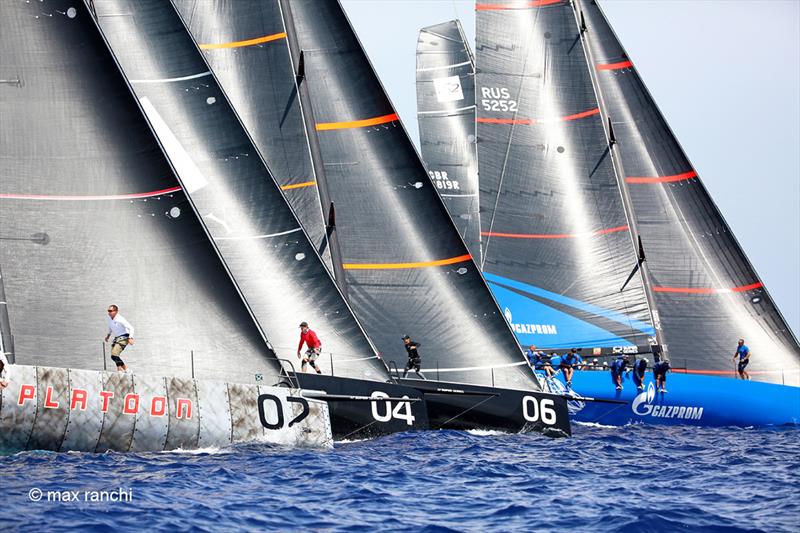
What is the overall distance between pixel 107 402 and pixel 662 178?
18165 millimetres

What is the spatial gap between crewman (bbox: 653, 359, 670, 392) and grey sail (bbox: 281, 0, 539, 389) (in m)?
4.49

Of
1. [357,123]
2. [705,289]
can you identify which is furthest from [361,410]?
[705,289]

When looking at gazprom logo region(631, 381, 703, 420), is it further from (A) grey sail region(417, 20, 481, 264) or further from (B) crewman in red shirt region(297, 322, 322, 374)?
(A) grey sail region(417, 20, 481, 264)

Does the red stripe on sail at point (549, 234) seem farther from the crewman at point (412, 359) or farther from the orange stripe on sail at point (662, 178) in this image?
the crewman at point (412, 359)

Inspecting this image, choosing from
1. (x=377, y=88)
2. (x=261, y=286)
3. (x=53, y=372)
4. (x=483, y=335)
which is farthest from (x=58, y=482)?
(x=377, y=88)

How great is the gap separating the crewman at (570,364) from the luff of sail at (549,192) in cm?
123

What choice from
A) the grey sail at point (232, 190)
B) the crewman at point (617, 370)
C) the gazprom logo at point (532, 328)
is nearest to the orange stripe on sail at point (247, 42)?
the grey sail at point (232, 190)

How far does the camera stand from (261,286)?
72.5 ft

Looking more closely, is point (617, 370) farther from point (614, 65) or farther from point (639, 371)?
point (614, 65)

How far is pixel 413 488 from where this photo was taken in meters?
15.0

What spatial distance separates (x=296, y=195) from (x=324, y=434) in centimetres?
794

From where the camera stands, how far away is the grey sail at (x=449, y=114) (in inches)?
1531

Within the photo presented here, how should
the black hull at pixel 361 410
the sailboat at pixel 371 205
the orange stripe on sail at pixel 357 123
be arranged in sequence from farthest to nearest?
1. the orange stripe on sail at pixel 357 123
2. the sailboat at pixel 371 205
3. the black hull at pixel 361 410

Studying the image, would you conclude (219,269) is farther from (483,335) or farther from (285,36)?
(285,36)
